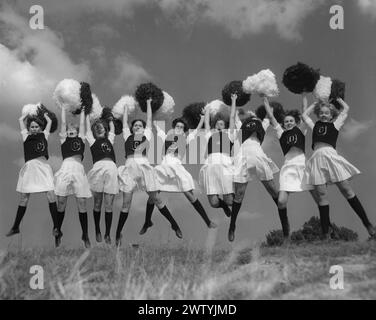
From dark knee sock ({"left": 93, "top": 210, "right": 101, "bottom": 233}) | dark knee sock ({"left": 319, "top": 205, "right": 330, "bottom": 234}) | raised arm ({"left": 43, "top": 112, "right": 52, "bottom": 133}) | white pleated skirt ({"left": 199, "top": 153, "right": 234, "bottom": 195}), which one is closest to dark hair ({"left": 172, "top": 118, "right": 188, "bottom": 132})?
white pleated skirt ({"left": 199, "top": 153, "right": 234, "bottom": 195})

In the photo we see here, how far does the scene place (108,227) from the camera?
9.96 metres

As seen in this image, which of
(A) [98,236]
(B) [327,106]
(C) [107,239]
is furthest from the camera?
(A) [98,236]

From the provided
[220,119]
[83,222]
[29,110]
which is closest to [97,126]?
[29,110]

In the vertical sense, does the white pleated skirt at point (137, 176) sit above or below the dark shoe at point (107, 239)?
above

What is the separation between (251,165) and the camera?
30.7 feet

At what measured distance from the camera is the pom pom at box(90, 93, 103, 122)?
1017 cm

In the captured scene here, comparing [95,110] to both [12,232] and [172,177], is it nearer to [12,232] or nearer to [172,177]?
[172,177]

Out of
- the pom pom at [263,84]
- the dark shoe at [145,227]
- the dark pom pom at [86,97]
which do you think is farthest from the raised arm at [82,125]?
the pom pom at [263,84]

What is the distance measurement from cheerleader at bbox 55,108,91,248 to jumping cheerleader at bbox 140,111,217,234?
1.45 meters

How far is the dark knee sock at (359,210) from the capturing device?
347 inches

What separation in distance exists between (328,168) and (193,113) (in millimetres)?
2954

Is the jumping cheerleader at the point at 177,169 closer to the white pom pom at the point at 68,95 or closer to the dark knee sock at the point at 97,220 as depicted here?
the dark knee sock at the point at 97,220

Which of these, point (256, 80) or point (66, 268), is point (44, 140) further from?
point (256, 80)

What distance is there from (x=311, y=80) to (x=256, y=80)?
1.02m
